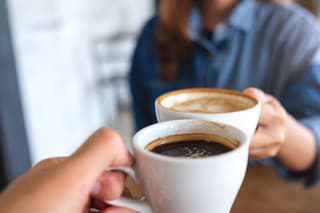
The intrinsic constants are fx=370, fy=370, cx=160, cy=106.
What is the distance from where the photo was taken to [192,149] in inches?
17.2

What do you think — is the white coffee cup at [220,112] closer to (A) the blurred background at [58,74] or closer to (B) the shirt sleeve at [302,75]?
(B) the shirt sleeve at [302,75]

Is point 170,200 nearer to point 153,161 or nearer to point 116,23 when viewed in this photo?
point 153,161

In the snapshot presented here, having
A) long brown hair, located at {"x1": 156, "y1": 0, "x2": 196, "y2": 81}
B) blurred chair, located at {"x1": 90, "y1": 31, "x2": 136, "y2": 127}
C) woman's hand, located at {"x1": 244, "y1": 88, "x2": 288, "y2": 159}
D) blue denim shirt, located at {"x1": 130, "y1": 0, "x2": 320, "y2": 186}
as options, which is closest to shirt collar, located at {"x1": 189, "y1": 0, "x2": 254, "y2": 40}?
blue denim shirt, located at {"x1": 130, "y1": 0, "x2": 320, "y2": 186}

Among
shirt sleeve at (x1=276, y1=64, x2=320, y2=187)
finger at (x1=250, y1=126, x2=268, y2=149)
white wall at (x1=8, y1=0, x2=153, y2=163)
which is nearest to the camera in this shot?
finger at (x1=250, y1=126, x2=268, y2=149)

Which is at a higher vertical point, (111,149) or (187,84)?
(111,149)

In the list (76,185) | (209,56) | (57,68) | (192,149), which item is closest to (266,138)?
(192,149)

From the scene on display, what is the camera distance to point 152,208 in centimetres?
42

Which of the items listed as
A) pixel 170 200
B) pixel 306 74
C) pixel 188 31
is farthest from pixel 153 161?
pixel 188 31

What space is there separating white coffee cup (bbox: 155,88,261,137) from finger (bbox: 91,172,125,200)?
11cm

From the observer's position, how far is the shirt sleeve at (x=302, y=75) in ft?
3.42

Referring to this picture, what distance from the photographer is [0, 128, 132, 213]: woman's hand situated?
42 centimetres

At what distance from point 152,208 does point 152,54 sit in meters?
0.96

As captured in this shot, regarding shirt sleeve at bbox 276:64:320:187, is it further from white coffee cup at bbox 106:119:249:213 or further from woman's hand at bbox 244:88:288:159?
white coffee cup at bbox 106:119:249:213

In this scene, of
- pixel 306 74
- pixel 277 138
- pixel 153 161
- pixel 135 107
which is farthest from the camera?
pixel 135 107
